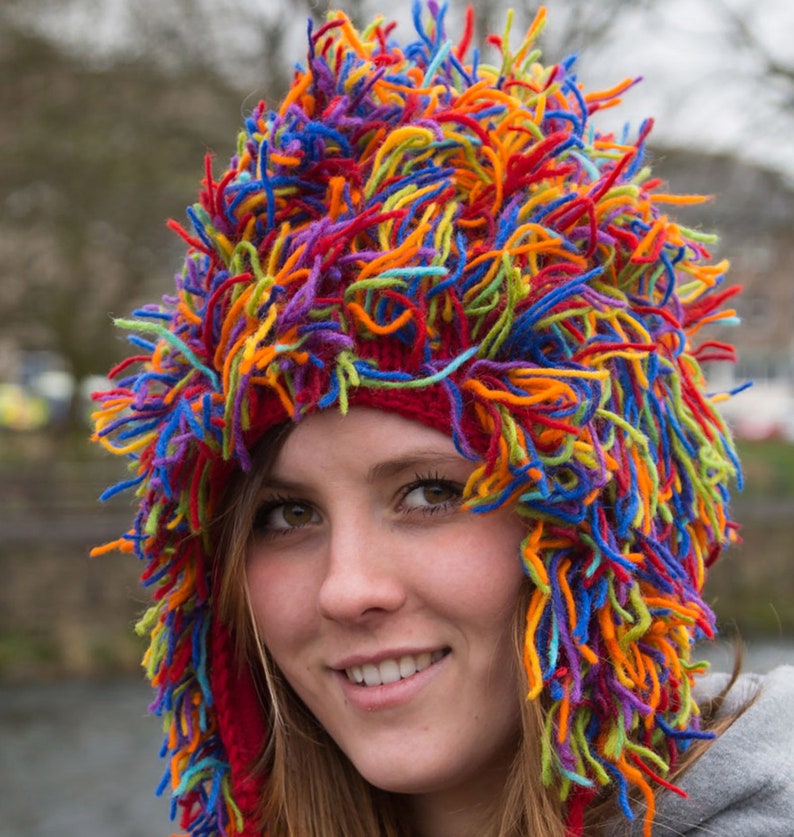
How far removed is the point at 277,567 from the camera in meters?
1.71

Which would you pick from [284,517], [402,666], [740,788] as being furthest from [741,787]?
[284,517]

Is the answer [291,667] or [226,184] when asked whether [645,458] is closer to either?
[291,667]

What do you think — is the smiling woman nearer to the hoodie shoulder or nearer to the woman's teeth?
the woman's teeth

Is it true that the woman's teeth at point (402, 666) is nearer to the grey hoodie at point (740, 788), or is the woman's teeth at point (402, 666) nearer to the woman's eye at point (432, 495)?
the woman's eye at point (432, 495)

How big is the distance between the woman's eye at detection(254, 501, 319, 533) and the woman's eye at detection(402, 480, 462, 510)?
19 centimetres

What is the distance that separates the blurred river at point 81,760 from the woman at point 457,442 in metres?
6.43

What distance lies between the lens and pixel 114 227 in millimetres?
11211

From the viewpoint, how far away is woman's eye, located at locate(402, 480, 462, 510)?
160cm

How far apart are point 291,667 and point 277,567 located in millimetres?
177

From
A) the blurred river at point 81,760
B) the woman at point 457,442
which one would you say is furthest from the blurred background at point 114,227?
the woman at point 457,442

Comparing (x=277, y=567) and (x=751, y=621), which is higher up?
(x=277, y=567)

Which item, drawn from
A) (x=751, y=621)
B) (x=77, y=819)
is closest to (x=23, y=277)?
(x=77, y=819)

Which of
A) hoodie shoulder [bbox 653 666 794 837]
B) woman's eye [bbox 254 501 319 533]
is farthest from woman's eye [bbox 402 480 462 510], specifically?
hoodie shoulder [bbox 653 666 794 837]

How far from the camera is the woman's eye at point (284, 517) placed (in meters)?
1.72
